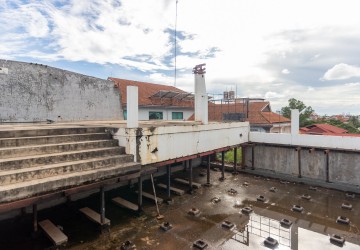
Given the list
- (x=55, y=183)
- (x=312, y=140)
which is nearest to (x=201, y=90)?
(x=312, y=140)

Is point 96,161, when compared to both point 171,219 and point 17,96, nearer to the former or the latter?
point 171,219

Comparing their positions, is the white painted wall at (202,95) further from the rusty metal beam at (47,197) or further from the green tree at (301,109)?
the green tree at (301,109)

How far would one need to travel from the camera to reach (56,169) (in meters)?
6.85

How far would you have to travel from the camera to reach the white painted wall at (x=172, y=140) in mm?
9117

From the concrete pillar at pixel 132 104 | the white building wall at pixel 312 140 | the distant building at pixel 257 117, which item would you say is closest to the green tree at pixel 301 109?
the distant building at pixel 257 117

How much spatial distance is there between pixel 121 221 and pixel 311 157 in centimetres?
1131

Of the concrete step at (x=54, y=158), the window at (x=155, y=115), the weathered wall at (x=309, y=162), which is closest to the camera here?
the concrete step at (x=54, y=158)

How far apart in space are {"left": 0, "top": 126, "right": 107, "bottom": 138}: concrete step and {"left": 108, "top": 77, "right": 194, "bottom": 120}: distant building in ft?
35.9

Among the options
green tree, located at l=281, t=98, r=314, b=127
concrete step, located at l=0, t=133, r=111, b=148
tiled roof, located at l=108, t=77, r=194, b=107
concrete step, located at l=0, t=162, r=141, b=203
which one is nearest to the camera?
concrete step, located at l=0, t=162, r=141, b=203

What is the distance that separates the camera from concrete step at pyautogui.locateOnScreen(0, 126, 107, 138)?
24.9 feet

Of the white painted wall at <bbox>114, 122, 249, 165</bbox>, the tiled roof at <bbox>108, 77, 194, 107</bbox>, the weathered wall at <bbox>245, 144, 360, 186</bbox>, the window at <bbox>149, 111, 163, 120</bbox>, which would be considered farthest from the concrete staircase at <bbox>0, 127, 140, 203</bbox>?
the window at <bbox>149, 111, 163, 120</bbox>

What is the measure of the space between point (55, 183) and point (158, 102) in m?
17.1

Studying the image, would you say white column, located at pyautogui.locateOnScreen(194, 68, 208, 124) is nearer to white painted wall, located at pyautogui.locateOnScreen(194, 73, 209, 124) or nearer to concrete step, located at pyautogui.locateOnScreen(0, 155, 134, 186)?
white painted wall, located at pyautogui.locateOnScreen(194, 73, 209, 124)

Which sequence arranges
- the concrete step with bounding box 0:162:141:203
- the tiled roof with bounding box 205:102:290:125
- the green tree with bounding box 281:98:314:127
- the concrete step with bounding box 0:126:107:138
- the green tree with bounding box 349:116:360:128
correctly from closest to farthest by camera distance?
the concrete step with bounding box 0:162:141:203
the concrete step with bounding box 0:126:107:138
the tiled roof with bounding box 205:102:290:125
the green tree with bounding box 281:98:314:127
the green tree with bounding box 349:116:360:128
